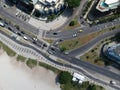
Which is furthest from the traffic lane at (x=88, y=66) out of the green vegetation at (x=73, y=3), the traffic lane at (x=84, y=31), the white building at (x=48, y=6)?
the green vegetation at (x=73, y=3)

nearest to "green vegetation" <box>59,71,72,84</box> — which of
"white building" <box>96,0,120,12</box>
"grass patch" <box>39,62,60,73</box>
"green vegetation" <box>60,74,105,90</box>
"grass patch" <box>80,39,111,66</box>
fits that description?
"green vegetation" <box>60,74,105,90</box>

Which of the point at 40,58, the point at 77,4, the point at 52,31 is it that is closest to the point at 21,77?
the point at 40,58

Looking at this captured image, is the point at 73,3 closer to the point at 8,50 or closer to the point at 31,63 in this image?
the point at 31,63

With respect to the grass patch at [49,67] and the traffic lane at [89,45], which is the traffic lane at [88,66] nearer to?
the traffic lane at [89,45]

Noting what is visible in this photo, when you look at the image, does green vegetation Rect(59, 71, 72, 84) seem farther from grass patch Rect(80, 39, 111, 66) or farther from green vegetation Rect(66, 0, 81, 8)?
green vegetation Rect(66, 0, 81, 8)

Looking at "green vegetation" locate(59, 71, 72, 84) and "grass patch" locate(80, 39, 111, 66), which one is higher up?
"grass patch" locate(80, 39, 111, 66)
